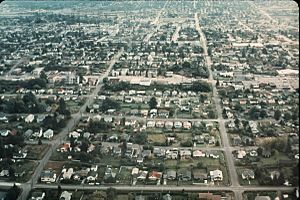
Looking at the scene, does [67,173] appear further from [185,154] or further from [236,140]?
[236,140]

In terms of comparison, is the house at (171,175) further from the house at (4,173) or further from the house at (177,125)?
the house at (4,173)

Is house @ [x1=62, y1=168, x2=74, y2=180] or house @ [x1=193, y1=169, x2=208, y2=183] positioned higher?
house @ [x1=62, y1=168, x2=74, y2=180]

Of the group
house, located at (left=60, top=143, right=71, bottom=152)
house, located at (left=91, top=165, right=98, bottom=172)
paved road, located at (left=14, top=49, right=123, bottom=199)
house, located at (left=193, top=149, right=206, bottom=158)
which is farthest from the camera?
house, located at (left=60, top=143, right=71, bottom=152)

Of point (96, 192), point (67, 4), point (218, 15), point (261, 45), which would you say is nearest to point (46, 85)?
point (96, 192)

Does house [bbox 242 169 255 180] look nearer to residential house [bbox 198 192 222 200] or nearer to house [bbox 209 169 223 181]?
house [bbox 209 169 223 181]

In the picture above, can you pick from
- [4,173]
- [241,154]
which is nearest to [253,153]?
[241,154]

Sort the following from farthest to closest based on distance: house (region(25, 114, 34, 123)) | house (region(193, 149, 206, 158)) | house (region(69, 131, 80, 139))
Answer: house (region(25, 114, 34, 123))
house (region(69, 131, 80, 139))
house (region(193, 149, 206, 158))

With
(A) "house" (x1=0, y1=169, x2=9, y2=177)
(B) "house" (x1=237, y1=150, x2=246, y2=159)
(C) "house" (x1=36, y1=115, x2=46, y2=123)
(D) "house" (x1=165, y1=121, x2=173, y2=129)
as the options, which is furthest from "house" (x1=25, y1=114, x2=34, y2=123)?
(B) "house" (x1=237, y1=150, x2=246, y2=159)
